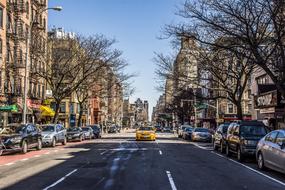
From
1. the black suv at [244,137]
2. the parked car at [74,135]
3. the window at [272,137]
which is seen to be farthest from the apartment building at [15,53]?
the window at [272,137]

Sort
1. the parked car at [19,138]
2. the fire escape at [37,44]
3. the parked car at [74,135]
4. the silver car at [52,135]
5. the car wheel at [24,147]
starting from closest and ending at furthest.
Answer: the parked car at [19,138], the car wheel at [24,147], the silver car at [52,135], the parked car at [74,135], the fire escape at [37,44]

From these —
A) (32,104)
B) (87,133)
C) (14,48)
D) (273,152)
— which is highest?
(14,48)

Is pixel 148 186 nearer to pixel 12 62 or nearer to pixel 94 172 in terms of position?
pixel 94 172

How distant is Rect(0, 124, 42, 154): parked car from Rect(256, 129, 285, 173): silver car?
1313cm

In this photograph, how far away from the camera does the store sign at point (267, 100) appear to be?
37.9 metres

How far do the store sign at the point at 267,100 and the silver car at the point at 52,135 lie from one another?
16.6 metres

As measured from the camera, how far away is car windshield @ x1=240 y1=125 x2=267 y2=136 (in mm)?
22306

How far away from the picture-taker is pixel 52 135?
34.2 metres

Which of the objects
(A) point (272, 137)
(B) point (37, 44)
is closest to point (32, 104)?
(B) point (37, 44)

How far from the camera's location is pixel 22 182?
1343 centimetres

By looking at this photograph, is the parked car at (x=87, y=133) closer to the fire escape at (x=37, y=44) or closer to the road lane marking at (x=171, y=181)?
the fire escape at (x=37, y=44)

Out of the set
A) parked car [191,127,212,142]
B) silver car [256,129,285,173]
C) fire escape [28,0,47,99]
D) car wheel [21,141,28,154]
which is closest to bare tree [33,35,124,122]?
fire escape [28,0,47,99]

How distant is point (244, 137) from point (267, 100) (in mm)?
19498

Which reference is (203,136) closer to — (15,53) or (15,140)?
(15,53)
